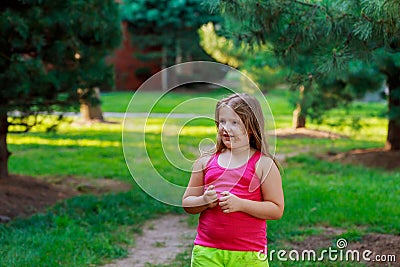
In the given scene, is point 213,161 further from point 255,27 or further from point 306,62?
point 306,62

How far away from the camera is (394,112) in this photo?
796cm

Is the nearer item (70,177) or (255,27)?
(255,27)

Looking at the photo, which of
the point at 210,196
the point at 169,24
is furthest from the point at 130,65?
the point at 210,196

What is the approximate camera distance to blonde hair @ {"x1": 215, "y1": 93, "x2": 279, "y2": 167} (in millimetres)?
2594

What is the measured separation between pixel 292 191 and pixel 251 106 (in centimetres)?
396

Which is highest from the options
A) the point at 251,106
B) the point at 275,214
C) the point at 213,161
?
the point at 251,106

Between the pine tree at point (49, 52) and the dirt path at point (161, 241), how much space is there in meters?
1.68

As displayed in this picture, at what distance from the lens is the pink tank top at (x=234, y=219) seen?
→ 2.54 m

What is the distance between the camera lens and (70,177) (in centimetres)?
745

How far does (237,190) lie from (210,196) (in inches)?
5.7

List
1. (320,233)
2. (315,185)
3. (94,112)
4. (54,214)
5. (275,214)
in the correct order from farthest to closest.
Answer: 1. (94,112)
2. (315,185)
3. (54,214)
4. (320,233)
5. (275,214)

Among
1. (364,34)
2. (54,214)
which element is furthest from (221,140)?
(54,214)

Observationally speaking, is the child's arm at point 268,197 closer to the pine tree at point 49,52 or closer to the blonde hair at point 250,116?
the blonde hair at point 250,116

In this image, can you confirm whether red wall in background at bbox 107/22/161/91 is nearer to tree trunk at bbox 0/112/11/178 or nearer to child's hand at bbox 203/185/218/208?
tree trunk at bbox 0/112/11/178
